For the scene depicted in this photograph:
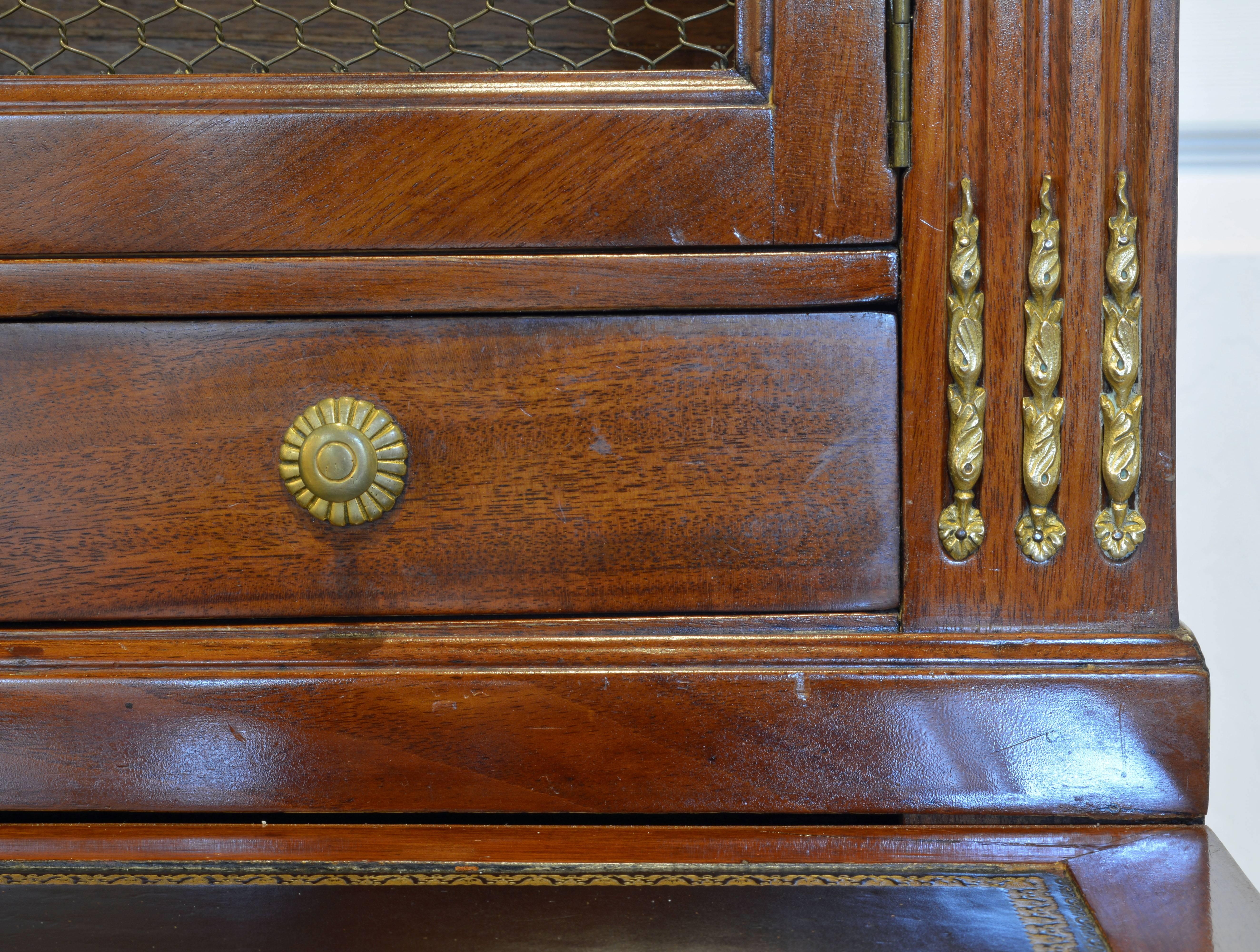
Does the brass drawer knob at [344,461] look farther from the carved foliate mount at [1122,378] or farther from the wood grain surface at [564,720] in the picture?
the carved foliate mount at [1122,378]

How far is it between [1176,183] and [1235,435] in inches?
8.9

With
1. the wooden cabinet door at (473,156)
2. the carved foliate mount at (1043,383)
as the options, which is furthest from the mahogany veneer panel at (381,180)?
the carved foliate mount at (1043,383)

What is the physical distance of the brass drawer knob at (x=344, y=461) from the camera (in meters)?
0.38

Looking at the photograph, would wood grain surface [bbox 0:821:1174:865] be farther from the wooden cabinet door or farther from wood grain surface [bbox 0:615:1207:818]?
the wooden cabinet door

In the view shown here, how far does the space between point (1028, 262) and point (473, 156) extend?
222mm

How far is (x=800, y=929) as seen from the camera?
31 cm

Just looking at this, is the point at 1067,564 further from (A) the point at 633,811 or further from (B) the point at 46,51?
(B) the point at 46,51

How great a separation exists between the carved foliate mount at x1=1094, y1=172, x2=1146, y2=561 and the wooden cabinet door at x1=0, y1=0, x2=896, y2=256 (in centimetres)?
9

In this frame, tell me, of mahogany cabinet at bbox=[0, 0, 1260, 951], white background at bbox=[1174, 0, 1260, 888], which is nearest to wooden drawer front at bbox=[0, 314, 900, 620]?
mahogany cabinet at bbox=[0, 0, 1260, 951]

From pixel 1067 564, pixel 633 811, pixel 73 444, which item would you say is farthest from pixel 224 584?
pixel 1067 564

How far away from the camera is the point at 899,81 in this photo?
37 cm

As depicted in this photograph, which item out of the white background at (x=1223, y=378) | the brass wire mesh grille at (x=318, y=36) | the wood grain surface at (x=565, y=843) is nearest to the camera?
the wood grain surface at (x=565, y=843)

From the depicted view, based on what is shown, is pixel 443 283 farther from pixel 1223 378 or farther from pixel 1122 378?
pixel 1223 378

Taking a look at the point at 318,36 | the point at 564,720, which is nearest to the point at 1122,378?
the point at 564,720
